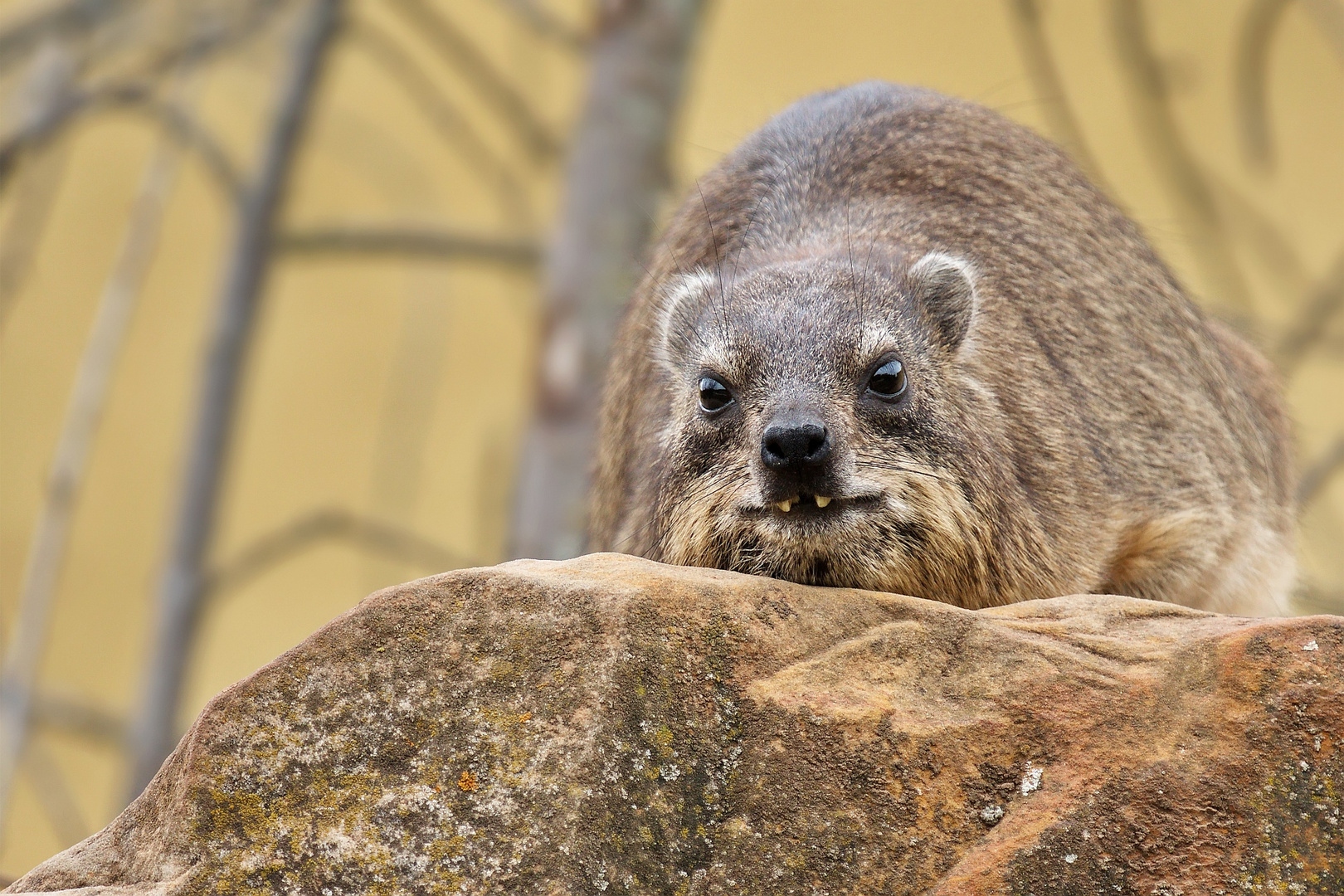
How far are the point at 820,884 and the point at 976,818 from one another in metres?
0.32

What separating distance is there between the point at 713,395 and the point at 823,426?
0.58m

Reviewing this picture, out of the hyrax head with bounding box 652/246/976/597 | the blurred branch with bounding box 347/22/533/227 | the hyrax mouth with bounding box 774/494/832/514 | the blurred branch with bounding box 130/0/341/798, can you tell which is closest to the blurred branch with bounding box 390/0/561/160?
the blurred branch with bounding box 347/22/533/227

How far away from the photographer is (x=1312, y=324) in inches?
333

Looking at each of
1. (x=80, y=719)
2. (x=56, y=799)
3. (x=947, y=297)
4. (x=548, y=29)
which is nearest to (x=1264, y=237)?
(x=548, y=29)

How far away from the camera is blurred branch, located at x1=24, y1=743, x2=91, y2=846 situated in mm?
9109

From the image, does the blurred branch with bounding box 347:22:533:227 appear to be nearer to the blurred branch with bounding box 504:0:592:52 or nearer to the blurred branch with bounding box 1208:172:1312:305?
the blurred branch with bounding box 504:0:592:52

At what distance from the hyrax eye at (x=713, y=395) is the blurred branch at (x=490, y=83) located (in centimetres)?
527

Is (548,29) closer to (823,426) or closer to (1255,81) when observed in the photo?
(1255,81)

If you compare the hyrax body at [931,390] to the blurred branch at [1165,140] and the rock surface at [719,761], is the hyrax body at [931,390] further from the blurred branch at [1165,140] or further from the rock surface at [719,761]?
the blurred branch at [1165,140]

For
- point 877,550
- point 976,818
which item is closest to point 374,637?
point 976,818

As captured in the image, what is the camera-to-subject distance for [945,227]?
5.36 meters

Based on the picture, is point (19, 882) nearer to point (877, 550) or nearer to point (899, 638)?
point (899, 638)

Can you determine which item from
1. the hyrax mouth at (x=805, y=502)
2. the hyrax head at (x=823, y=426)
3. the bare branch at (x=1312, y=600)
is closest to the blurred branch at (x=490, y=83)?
the hyrax head at (x=823, y=426)

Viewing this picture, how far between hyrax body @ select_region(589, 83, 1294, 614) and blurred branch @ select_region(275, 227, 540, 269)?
289 centimetres
